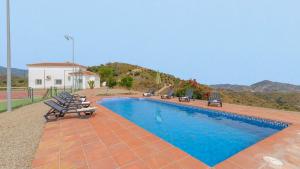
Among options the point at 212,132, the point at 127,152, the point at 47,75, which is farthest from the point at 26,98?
the point at 47,75

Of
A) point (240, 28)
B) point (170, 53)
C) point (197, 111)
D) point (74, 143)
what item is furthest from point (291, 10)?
point (170, 53)

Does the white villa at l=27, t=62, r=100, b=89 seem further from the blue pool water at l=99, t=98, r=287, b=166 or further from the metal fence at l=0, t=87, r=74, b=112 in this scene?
the blue pool water at l=99, t=98, r=287, b=166

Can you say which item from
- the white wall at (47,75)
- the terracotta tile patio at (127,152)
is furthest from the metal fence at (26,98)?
the white wall at (47,75)

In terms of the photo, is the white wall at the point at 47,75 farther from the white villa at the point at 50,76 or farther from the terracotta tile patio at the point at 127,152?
the terracotta tile patio at the point at 127,152

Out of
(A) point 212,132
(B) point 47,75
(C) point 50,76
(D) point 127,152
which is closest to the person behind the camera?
(D) point 127,152

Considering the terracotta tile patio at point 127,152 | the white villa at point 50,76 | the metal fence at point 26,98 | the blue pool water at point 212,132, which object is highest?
the white villa at point 50,76

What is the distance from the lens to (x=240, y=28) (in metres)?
33.6

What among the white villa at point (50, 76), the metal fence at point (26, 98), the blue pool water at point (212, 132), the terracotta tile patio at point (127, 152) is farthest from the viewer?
the white villa at point (50, 76)

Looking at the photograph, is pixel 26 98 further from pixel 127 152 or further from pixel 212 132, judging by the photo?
pixel 212 132

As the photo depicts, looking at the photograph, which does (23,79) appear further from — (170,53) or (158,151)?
(158,151)

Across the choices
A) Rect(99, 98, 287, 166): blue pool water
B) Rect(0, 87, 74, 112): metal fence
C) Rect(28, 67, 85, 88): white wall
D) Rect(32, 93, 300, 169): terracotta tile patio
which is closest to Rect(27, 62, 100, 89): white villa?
Rect(28, 67, 85, 88): white wall

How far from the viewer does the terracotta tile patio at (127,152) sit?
3520 mm

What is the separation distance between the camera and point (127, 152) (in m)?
4.04

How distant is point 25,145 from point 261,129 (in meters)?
8.22
